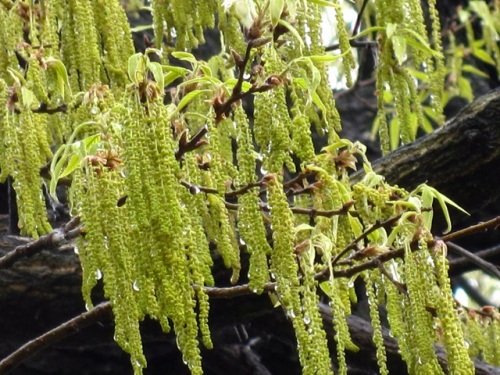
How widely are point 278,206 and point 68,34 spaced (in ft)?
2.48

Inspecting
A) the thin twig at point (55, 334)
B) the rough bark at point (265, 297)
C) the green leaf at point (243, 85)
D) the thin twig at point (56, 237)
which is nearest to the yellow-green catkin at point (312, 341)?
the green leaf at point (243, 85)

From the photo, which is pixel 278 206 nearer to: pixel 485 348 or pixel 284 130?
pixel 284 130

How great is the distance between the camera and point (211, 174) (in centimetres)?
184

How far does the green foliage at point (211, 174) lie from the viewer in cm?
144

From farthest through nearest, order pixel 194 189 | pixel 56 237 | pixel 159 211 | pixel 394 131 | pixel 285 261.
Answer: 1. pixel 394 131
2. pixel 56 237
3. pixel 194 189
4. pixel 285 261
5. pixel 159 211

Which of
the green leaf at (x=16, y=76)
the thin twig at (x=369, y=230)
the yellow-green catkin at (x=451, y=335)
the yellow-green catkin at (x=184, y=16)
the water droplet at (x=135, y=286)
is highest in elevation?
the yellow-green catkin at (x=184, y=16)

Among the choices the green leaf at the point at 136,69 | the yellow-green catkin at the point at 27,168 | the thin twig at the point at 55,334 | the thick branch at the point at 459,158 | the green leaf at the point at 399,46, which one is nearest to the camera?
the green leaf at the point at 136,69

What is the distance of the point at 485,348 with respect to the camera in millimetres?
2680

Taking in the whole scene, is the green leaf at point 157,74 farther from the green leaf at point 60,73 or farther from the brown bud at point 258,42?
the green leaf at point 60,73

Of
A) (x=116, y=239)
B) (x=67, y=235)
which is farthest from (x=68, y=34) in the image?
(x=116, y=239)

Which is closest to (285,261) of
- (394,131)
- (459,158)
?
(459,158)

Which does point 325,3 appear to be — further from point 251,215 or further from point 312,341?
point 312,341

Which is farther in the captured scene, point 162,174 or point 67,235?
point 67,235

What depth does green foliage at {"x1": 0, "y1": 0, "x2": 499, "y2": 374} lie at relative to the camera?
144 centimetres
